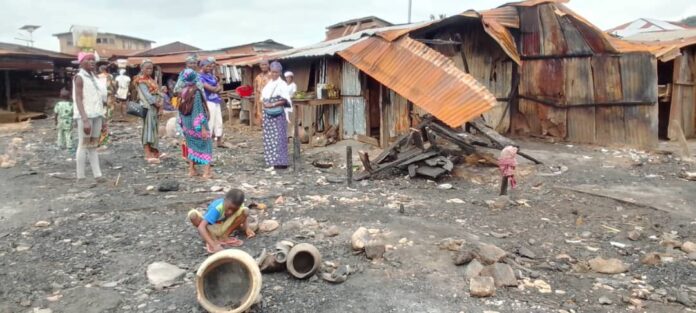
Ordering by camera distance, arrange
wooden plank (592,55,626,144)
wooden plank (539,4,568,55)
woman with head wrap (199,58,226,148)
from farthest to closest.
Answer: wooden plank (539,4,568,55) < wooden plank (592,55,626,144) < woman with head wrap (199,58,226,148)

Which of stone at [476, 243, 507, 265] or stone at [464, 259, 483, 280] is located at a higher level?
stone at [476, 243, 507, 265]

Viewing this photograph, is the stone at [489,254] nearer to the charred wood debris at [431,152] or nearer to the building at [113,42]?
the charred wood debris at [431,152]

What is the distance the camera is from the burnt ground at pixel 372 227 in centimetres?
344

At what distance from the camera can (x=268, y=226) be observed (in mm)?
4750

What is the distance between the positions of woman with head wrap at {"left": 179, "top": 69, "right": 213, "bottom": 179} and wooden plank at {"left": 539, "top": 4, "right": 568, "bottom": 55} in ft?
21.5

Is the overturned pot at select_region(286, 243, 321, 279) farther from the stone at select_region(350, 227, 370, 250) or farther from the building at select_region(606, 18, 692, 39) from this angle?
the building at select_region(606, 18, 692, 39)

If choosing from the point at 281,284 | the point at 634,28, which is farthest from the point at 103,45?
the point at 281,284

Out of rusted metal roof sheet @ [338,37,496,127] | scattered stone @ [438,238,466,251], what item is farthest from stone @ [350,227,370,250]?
rusted metal roof sheet @ [338,37,496,127]

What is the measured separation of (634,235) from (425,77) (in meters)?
3.92

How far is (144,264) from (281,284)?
1.17 m

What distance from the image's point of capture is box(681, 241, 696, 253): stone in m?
4.31

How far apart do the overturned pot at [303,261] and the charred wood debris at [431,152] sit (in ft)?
11.1

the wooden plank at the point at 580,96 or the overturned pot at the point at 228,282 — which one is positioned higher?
the wooden plank at the point at 580,96

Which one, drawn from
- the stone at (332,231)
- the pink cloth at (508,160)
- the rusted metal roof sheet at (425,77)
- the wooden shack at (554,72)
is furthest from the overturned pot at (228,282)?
the wooden shack at (554,72)
